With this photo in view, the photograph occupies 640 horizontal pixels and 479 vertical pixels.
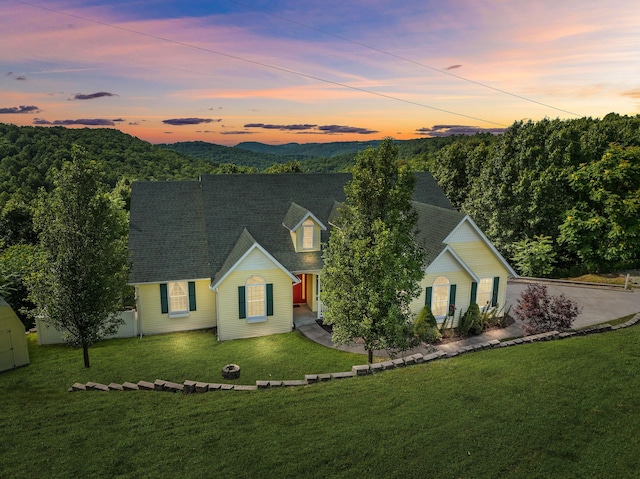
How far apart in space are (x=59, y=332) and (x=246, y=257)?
947cm

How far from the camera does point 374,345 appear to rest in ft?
48.9

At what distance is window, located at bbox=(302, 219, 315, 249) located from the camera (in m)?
22.5

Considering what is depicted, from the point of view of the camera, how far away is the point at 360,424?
10633mm

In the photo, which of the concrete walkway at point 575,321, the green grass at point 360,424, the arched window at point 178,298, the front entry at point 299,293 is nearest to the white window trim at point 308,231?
the front entry at point 299,293

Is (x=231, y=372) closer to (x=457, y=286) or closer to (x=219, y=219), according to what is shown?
(x=219, y=219)

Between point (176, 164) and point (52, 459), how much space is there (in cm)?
7269

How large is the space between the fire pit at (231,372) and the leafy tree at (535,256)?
1012 inches

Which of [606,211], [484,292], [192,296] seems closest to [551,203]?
[606,211]

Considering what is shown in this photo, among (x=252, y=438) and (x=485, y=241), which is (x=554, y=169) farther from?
Answer: (x=252, y=438)

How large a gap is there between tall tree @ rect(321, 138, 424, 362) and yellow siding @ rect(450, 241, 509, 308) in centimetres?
808

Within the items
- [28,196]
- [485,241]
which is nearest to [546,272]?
[485,241]

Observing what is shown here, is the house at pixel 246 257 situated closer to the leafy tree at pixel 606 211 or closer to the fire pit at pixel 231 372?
the fire pit at pixel 231 372

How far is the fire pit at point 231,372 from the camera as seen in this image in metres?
15.1

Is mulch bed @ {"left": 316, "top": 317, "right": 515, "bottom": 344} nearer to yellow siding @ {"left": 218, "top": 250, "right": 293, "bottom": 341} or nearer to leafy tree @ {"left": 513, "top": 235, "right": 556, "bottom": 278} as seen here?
yellow siding @ {"left": 218, "top": 250, "right": 293, "bottom": 341}
